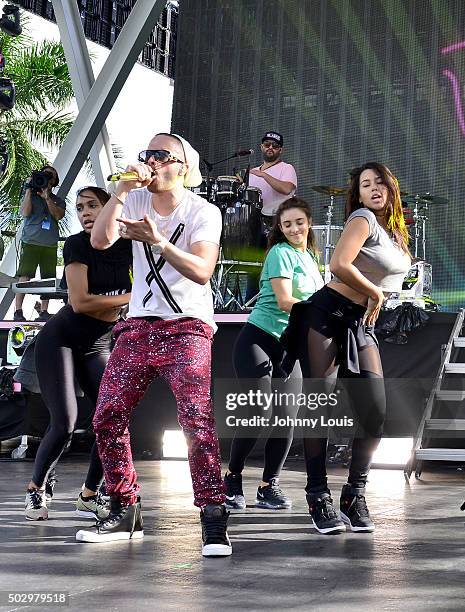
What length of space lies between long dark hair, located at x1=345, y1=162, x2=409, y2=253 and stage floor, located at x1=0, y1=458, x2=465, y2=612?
51.0 inches

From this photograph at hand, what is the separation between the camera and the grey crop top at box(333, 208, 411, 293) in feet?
14.4

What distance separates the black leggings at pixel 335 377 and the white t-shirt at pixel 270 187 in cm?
531

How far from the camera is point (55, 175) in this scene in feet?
34.3

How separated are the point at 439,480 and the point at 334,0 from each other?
7586 mm

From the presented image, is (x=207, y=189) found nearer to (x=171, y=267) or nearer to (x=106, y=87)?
(x=106, y=87)

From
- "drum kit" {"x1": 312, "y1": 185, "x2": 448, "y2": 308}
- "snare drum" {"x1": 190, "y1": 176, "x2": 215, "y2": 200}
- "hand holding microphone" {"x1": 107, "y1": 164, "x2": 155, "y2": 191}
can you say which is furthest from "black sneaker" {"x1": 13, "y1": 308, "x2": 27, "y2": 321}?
"hand holding microphone" {"x1": 107, "y1": 164, "x2": 155, "y2": 191}

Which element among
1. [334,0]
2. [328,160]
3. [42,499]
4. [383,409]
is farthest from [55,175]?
[383,409]

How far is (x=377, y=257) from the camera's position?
4.38 metres

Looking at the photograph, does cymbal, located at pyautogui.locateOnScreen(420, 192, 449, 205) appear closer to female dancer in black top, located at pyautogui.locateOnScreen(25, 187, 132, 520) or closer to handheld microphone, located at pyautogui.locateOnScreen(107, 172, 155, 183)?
female dancer in black top, located at pyautogui.locateOnScreen(25, 187, 132, 520)

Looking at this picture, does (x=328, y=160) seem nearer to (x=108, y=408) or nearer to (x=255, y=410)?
(x=255, y=410)

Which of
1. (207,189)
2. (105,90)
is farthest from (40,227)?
(105,90)

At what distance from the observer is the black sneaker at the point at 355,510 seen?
14.4ft

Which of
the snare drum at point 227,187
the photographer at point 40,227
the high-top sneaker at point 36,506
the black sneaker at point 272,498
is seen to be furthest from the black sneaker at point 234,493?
the photographer at point 40,227

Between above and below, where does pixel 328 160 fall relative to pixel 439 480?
above
